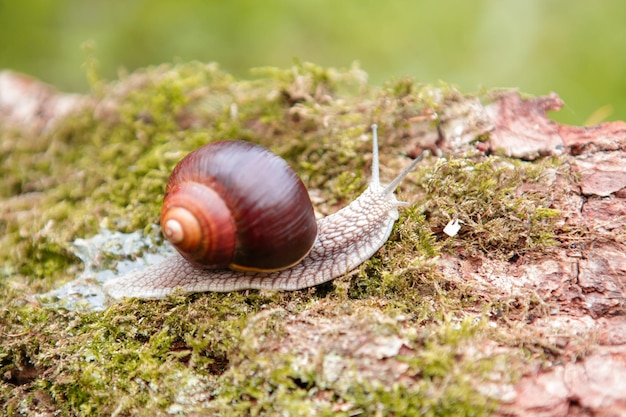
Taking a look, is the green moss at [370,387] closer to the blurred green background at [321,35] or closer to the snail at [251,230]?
the snail at [251,230]

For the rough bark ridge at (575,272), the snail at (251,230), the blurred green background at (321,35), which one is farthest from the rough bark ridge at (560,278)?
Result: the blurred green background at (321,35)

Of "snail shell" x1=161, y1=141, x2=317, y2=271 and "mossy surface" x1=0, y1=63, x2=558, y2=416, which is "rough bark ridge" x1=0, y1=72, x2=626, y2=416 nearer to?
"mossy surface" x1=0, y1=63, x2=558, y2=416

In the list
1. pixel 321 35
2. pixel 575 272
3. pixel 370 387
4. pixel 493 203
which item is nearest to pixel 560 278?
pixel 575 272

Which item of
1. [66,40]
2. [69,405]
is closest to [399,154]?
[69,405]

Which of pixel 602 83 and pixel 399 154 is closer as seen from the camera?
pixel 399 154

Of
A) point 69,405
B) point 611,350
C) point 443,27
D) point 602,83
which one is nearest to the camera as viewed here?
point 611,350

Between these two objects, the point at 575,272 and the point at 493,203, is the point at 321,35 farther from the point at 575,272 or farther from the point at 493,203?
the point at 575,272

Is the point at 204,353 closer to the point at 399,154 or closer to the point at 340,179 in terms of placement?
the point at 340,179
